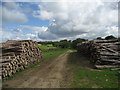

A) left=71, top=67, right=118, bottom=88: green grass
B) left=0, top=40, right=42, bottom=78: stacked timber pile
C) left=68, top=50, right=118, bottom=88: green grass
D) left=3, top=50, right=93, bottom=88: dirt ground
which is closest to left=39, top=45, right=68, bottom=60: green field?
left=0, top=40, right=42, bottom=78: stacked timber pile

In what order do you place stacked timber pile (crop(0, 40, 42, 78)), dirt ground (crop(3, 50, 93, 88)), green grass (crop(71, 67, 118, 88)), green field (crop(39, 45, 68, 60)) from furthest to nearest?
1. green field (crop(39, 45, 68, 60))
2. stacked timber pile (crop(0, 40, 42, 78))
3. dirt ground (crop(3, 50, 93, 88))
4. green grass (crop(71, 67, 118, 88))

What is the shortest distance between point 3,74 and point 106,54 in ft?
35.2

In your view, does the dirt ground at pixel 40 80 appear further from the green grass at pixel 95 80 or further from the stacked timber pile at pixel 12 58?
the stacked timber pile at pixel 12 58

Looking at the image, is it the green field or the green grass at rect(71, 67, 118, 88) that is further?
the green field

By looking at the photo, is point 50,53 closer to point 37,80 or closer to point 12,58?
point 12,58

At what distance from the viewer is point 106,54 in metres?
11.0

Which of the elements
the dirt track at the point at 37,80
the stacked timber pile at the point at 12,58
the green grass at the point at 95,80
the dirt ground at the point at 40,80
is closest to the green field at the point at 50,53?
the stacked timber pile at the point at 12,58

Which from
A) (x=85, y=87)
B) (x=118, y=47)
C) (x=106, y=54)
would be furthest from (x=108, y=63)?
(x=85, y=87)

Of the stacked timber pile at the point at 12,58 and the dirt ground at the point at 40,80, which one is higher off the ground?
the stacked timber pile at the point at 12,58

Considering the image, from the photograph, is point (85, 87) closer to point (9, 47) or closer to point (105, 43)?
point (105, 43)

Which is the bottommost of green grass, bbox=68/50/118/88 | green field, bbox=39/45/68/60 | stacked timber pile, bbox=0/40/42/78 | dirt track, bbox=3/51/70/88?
green field, bbox=39/45/68/60

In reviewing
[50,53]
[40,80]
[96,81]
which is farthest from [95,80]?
[50,53]

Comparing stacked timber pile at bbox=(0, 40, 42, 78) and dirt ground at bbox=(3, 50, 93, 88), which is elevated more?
stacked timber pile at bbox=(0, 40, 42, 78)

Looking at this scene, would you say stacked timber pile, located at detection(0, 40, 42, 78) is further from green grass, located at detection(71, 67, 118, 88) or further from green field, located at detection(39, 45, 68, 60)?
green field, located at detection(39, 45, 68, 60)
